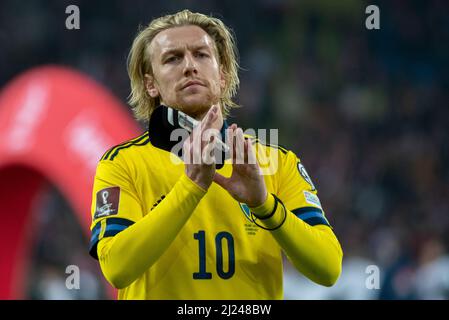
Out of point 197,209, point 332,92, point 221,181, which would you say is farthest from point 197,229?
point 332,92

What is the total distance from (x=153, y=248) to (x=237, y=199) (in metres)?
0.30

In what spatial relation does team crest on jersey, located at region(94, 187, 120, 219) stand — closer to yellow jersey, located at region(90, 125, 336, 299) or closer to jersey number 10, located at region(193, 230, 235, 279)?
yellow jersey, located at region(90, 125, 336, 299)

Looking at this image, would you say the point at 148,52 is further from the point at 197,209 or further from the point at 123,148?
the point at 197,209

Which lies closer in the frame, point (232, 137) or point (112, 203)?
point (232, 137)

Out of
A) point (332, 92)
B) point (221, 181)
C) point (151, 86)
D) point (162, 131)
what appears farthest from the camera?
point (332, 92)

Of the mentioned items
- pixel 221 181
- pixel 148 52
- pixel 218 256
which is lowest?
pixel 218 256

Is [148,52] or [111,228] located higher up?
[148,52]

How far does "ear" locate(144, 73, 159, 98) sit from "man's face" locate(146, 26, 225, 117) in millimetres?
24

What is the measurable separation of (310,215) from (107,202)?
0.66 metres

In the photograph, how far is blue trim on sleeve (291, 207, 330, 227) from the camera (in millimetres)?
2910

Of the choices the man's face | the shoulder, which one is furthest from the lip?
the shoulder

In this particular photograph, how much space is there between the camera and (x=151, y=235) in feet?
8.52

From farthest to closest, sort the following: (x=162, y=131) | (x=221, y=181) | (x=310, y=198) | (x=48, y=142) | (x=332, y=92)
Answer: (x=332, y=92) → (x=48, y=142) → (x=310, y=198) → (x=162, y=131) → (x=221, y=181)

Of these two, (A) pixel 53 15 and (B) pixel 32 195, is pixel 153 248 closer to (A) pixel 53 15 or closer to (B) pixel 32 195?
(B) pixel 32 195
